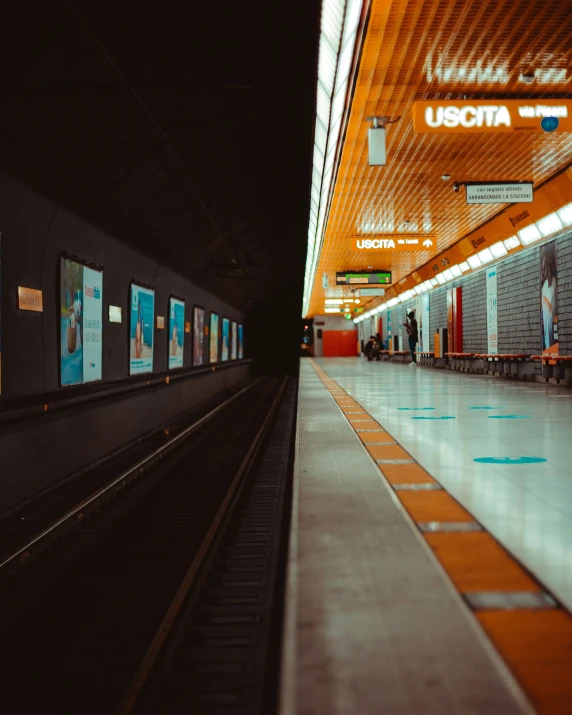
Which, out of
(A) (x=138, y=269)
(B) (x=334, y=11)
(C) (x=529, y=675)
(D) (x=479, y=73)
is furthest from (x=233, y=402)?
(C) (x=529, y=675)

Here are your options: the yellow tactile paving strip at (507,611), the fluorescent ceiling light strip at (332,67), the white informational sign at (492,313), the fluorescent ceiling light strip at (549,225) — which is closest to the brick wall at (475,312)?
the white informational sign at (492,313)

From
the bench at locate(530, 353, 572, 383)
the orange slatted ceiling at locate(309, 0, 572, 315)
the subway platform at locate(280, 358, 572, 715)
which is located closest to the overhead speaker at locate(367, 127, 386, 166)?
the orange slatted ceiling at locate(309, 0, 572, 315)

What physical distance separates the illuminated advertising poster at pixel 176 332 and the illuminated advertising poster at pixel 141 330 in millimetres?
1821

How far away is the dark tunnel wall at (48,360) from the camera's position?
22.1 ft

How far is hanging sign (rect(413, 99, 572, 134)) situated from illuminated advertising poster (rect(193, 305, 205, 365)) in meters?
11.0

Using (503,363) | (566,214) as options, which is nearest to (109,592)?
(566,214)

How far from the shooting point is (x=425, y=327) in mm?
33156

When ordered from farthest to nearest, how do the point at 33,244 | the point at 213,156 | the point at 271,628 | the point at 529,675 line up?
the point at 213,156 → the point at 33,244 → the point at 271,628 → the point at 529,675

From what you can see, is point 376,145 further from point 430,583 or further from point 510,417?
point 430,583

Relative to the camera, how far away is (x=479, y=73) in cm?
906

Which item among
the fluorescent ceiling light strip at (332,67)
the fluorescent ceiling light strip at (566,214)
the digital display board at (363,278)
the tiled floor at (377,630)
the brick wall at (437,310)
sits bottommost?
the tiled floor at (377,630)

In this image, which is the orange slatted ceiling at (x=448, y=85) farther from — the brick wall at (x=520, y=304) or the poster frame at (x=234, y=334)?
the poster frame at (x=234, y=334)

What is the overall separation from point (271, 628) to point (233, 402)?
17.4 metres

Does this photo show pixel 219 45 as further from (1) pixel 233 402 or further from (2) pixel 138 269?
(1) pixel 233 402
